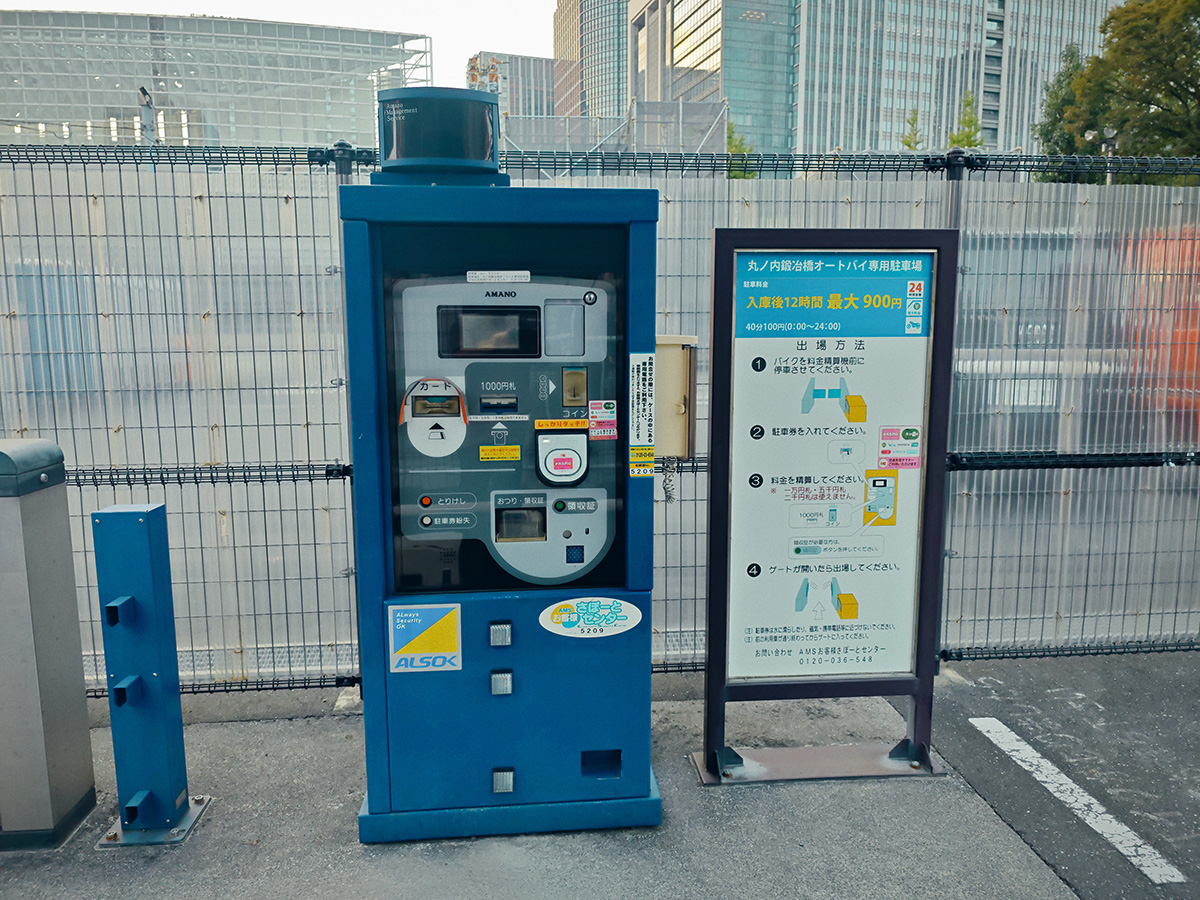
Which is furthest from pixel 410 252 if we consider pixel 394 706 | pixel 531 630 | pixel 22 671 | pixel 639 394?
pixel 22 671

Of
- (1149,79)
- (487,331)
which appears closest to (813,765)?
(487,331)

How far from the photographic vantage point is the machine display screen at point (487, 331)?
2896mm

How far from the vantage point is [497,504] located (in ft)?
9.90

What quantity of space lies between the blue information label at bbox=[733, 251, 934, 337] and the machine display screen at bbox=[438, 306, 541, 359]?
2.84 ft

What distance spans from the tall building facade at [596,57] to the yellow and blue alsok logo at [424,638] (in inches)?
5722

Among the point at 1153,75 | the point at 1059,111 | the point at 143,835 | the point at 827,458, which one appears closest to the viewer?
the point at 143,835

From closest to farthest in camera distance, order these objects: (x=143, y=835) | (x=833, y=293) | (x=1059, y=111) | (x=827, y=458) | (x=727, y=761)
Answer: (x=143, y=835) < (x=833, y=293) < (x=827, y=458) < (x=727, y=761) < (x=1059, y=111)

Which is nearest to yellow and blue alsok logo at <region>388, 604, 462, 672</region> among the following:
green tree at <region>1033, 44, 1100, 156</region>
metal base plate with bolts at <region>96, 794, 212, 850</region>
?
metal base plate with bolts at <region>96, 794, 212, 850</region>

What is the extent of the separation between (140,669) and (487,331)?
1843 mm

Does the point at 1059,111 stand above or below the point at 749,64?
below

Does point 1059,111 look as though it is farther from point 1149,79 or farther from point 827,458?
point 827,458

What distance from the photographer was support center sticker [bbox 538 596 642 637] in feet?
9.83

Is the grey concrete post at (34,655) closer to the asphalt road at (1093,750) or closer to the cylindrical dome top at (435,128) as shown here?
the cylindrical dome top at (435,128)

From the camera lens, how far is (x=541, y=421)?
9.72 feet
